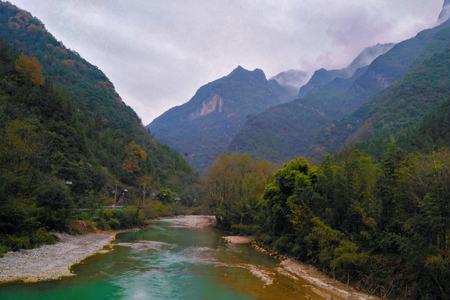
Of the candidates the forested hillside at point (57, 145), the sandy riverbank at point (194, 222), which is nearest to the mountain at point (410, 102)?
the sandy riverbank at point (194, 222)

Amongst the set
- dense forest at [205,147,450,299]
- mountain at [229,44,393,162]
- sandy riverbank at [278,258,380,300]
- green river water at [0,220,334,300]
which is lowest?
sandy riverbank at [278,258,380,300]

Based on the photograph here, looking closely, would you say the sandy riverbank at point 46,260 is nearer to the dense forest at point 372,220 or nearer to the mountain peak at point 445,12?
the dense forest at point 372,220

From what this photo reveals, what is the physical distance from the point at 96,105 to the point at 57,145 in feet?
158

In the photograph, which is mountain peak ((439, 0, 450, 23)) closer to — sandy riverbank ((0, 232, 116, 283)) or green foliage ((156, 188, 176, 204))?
green foliage ((156, 188, 176, 204))

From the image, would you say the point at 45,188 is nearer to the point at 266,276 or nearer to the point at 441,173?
the point at 266,276

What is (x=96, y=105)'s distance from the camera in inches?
3922

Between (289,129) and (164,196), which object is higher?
(289,129)

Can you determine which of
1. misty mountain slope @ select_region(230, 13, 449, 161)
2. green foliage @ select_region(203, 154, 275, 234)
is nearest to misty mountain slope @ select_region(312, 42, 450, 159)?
green foliage @ select_region(203, 154, 275, 234)

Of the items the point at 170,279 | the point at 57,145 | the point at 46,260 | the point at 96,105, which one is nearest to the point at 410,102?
the point at 96,105

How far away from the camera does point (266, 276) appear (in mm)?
24531

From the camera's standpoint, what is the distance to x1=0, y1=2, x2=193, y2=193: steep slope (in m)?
81.6

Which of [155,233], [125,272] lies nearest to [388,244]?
[125,272]

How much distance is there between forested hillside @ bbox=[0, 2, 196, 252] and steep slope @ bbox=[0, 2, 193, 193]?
32 cm

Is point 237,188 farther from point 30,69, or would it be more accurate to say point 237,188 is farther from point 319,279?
point 30,69
